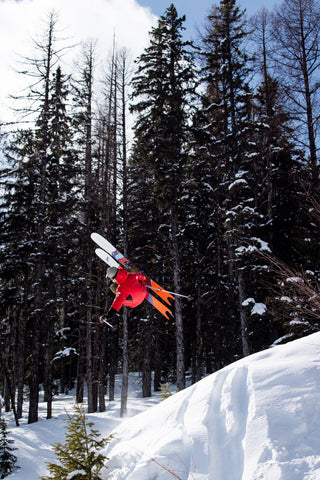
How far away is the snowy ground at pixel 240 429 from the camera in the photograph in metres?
2.77

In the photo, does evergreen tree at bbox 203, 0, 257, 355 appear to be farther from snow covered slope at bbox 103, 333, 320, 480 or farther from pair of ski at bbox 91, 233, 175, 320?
snow covered slope at bbox 103, 333, 320, 480

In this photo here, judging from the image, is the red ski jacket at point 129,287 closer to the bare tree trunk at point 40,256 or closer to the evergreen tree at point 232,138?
the evergreen tree at point 232,138

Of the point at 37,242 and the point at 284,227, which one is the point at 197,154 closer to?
the point at 284,227

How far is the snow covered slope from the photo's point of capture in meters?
2.77

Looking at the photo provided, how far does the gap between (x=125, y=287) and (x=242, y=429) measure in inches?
179

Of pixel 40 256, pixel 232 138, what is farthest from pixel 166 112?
Answer: pixel 40 256

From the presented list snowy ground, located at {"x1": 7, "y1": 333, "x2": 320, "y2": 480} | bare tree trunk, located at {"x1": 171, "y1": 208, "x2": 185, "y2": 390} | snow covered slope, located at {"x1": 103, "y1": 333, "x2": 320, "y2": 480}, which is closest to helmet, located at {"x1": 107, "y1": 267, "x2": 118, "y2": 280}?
snowy ground, located at {"x1": 7, "y1": 333, "x2": 320, "y2": 480}

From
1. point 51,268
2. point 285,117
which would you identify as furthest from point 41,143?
point 285,117

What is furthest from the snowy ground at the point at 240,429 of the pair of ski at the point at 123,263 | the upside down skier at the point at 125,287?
the pair of ski at the point at 123,263

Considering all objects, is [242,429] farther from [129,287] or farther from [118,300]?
[129,287]

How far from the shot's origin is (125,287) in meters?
7.35

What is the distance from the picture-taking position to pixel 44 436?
474 inches

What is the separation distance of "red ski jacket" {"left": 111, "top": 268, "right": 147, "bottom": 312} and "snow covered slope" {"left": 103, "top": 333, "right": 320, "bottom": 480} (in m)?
3.38

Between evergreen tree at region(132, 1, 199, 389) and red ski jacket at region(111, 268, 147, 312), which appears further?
evergreen tree at region(132, 1, 199, 389)
